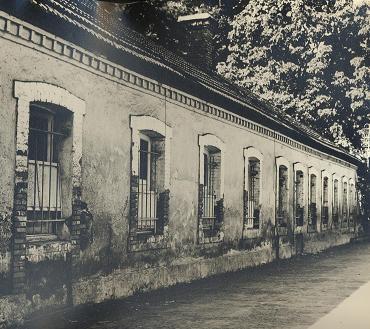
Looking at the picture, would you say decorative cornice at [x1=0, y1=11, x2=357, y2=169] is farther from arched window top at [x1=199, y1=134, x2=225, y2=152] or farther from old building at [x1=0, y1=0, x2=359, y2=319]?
arched window top at [x1=199, y1=134, x2=225, y2=152]

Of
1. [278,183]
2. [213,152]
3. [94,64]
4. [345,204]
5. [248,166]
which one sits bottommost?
[345,204]

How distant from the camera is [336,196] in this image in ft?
77.4

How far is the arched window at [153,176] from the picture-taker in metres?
9.79

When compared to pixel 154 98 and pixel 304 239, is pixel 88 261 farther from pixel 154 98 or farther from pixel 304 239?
pixel 304 239

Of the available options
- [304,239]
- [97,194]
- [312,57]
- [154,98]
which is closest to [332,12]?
[312,57]

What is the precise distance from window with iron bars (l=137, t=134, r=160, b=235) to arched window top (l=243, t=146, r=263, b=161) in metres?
4.11

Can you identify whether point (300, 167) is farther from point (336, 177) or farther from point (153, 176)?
point (153, 176)

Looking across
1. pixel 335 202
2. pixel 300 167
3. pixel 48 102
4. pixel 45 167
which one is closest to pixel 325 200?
pixel 335 202

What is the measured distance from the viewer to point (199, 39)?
16.6 m

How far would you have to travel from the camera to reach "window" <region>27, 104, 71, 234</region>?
7.51 meters

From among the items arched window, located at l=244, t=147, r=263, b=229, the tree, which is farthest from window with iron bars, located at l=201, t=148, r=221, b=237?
the tree

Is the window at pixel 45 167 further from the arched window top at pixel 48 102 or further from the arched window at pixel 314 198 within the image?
the arched window at pixel 314 198

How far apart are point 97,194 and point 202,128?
3.88 metres

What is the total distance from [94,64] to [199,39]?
28.3ft
